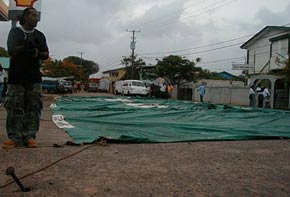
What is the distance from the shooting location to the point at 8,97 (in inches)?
209

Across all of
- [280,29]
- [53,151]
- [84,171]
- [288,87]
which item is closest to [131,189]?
[84,171]

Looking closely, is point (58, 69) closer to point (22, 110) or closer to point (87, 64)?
point (87, 64)

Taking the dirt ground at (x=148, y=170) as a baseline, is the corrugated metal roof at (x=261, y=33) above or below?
above

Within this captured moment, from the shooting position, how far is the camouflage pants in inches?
209

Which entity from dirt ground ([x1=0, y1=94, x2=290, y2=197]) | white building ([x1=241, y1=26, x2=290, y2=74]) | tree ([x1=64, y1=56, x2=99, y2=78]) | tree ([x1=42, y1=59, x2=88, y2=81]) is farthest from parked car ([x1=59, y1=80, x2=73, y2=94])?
tree ([x1=64, y1=56, x2=99, y2=78])

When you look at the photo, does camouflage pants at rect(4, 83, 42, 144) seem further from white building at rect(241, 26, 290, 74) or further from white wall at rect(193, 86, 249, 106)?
white building at rect(241, 26, 290, 74)

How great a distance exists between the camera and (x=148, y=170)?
438 centimetres

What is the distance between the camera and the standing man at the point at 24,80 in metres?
5.27

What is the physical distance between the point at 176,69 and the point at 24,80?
4106 centimetres

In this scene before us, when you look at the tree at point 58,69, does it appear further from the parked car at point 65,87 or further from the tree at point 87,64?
the parked car at point 65,87

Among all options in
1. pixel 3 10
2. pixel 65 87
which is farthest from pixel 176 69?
pixel 3 10

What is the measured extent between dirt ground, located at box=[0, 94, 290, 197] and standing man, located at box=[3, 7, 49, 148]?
34 centimetres

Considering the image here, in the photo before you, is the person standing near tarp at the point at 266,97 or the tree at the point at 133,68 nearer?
the person standing near tarp at the point at 266,97

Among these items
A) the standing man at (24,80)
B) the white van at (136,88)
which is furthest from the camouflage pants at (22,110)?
the white van at (136,88)
